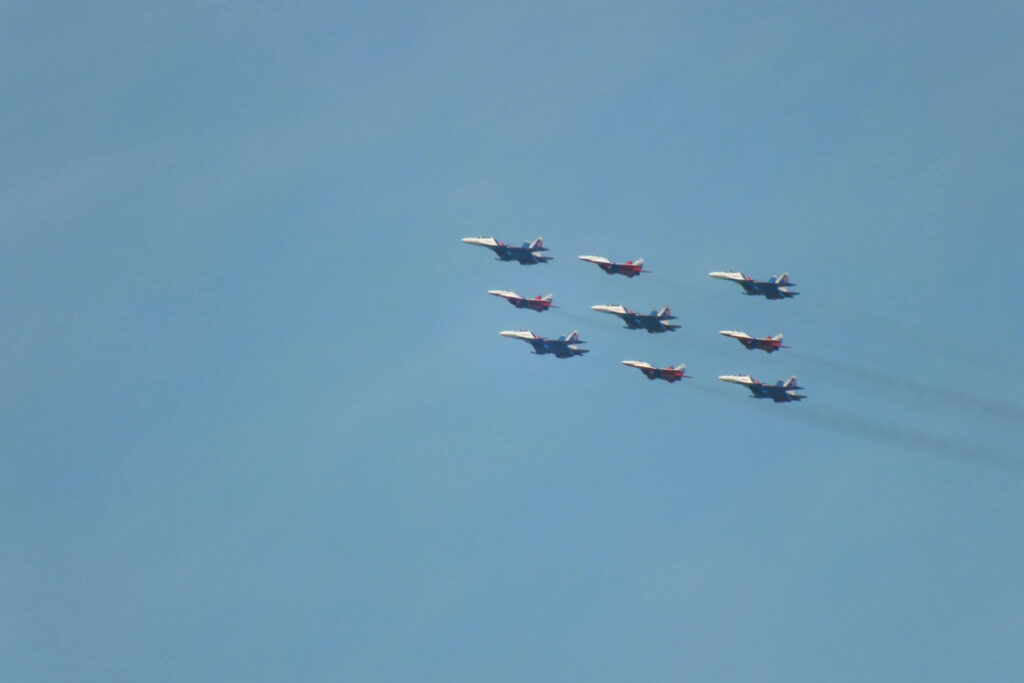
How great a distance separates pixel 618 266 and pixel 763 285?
16.0 metres

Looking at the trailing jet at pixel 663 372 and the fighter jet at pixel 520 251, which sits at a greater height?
the fighter jet at pixel 520 251

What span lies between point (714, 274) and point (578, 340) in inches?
679

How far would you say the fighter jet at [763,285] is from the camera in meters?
190

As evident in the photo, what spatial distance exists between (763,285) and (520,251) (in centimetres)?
2680

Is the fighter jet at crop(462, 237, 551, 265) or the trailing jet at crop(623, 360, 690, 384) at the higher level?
the fighter jet at crop(462, 237, 551, 265)

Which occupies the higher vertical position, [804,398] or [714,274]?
[714,274]

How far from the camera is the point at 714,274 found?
193m

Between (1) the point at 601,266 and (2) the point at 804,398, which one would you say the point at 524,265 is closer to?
(1) the point at 601,266

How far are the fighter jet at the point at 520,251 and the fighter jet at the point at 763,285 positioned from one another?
19.3 metres

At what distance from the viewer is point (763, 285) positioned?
190625 millimetres

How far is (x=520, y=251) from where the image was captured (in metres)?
197

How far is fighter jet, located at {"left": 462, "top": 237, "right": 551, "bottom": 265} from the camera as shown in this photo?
645 ft

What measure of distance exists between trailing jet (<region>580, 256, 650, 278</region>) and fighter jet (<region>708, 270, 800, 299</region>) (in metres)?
8.51

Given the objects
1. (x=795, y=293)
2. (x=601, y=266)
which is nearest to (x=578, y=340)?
(x=601, y=266)
